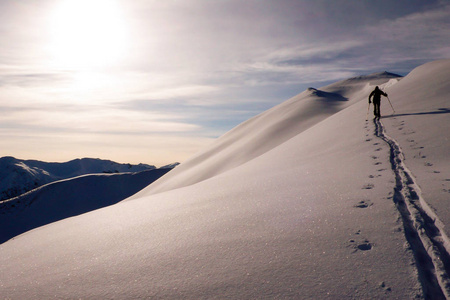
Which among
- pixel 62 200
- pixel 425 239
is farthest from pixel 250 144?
pixel 62 200

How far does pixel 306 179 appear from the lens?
6.28 meters

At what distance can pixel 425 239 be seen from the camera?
3039mm

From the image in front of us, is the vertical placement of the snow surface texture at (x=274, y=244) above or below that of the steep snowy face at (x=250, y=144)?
below

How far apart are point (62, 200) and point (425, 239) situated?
7258 centimetres

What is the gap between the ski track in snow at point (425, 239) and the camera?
8.02ft

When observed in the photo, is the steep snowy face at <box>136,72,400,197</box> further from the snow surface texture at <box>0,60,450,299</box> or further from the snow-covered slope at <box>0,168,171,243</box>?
the snow-covered slope at <box>0,168,171,243</box>

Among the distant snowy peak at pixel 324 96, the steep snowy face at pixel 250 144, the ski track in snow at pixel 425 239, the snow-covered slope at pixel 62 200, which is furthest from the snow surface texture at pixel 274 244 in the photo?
the snow-covered slope at pixel 62 200

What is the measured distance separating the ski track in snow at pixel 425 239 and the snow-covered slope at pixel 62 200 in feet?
219

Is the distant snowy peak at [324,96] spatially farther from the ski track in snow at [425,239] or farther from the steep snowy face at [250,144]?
the ski track in snow at [425,239]

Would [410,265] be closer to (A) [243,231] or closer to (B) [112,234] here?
(A) [243,231]

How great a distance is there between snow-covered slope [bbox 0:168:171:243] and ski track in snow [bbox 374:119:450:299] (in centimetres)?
6688

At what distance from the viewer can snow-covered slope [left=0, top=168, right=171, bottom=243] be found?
58.8 meters

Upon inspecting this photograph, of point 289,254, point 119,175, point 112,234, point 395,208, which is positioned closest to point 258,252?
point 289,254

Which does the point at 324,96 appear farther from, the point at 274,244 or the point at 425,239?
the point at 274,244
